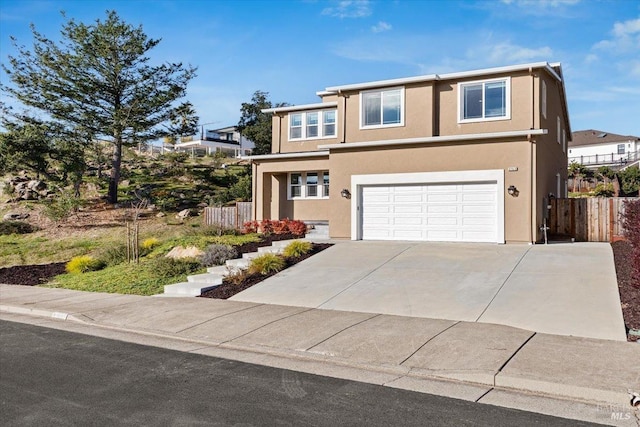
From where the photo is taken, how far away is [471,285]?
12.1 m

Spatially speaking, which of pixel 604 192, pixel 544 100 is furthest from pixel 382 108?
pixel 604 192

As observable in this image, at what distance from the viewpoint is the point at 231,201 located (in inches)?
1292

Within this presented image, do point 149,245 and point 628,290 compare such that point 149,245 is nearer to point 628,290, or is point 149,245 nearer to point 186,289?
point 186,289

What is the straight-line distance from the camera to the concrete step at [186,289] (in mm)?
13031

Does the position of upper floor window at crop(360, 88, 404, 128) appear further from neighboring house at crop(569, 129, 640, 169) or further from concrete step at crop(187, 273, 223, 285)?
Result: neighboring house at crop(569, 129, 640, 169)

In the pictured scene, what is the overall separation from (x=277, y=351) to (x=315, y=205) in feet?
58.5

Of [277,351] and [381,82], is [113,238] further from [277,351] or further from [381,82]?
[277,351]

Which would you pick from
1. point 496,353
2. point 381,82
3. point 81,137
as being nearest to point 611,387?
point 496,353

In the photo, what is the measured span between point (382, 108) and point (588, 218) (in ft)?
28.2

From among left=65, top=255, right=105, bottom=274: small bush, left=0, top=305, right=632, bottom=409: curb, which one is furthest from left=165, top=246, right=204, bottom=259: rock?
left=0, top=305, right=632, bottom=409: curb

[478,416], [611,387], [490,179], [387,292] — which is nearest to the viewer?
[478,416]

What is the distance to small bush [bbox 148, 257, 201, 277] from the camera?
15406 mm

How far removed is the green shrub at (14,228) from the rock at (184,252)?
13.5 meters

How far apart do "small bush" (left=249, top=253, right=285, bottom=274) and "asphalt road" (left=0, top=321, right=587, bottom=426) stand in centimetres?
668
